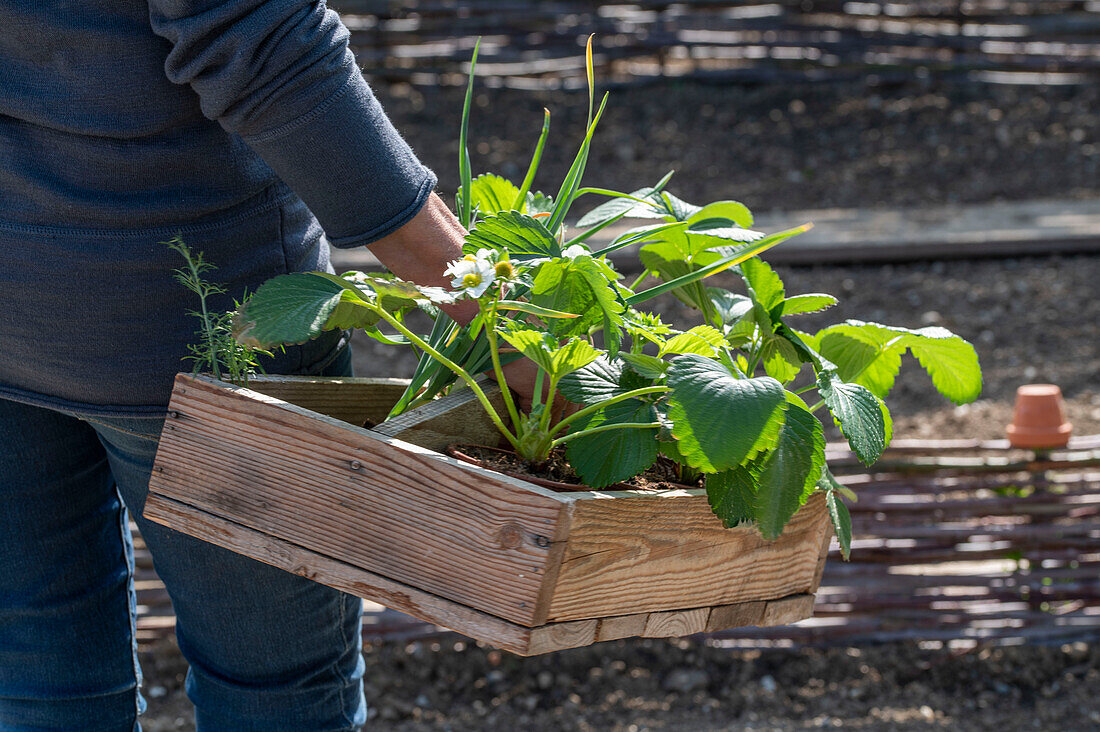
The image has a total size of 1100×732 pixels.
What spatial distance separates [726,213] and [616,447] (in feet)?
1.30

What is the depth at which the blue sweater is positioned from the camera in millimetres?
926

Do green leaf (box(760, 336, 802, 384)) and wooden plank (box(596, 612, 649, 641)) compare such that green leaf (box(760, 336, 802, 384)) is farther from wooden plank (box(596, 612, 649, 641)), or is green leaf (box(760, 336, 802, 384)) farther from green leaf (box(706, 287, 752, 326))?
wooden plank (box(596, 612, 649, 641))

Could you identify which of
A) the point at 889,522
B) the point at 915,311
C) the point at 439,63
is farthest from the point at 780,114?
the point at 889,522

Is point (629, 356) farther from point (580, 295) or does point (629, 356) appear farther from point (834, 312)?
point (834, 312)

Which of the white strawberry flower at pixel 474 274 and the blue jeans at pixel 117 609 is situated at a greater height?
the white strawberry flower at pixel 474 274

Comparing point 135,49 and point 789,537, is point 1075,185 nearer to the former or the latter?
point 789,537

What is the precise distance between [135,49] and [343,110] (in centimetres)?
20

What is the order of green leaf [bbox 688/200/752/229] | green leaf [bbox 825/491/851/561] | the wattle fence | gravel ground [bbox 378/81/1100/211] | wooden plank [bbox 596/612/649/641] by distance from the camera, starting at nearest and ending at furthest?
wooden plank [bbox 596/612/649/641], green leaf [bbox 825/491/851/561], green leaf [bbox 688/200/752/229], gravel ground [bbox 378/81/1100/211], the wattle fence

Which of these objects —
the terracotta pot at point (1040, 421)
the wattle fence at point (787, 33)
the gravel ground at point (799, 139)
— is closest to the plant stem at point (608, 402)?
the terracotta pot at point (1040, 421)

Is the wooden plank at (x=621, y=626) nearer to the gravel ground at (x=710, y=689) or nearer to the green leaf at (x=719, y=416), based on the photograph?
the green leaf at (x=719, y=416)

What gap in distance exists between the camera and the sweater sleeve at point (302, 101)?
2.97 feet

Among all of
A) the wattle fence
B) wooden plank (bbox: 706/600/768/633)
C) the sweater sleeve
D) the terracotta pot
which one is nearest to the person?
the sweater sleeve

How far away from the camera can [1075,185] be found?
16.1 feet

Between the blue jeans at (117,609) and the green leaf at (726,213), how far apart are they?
1.44 feet
